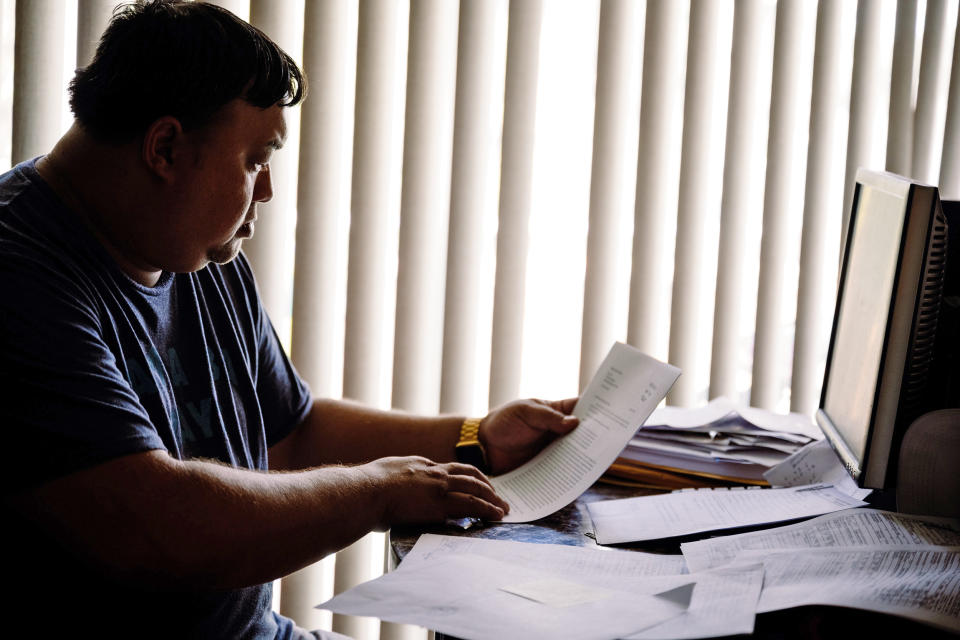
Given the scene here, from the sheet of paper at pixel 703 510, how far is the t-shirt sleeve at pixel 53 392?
1.87 ft

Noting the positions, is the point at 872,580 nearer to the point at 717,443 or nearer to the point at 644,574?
the point at 644,574

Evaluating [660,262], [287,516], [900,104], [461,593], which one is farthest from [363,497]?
[900,104]

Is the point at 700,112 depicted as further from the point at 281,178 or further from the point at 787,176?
the point at 281,178

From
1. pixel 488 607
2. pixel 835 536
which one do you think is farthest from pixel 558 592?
pixel 835 536

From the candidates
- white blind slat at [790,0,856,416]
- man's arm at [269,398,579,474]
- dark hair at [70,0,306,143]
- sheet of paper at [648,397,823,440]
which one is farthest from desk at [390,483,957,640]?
white blind slat at [790,0,856,416]

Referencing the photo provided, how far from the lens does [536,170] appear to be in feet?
6.33

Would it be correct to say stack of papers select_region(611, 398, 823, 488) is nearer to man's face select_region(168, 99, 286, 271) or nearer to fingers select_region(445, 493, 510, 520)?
fingers select_region(445, 493, 510, 520)

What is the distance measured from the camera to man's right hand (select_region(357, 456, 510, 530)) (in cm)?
108

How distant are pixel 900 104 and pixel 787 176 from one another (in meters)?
0.36

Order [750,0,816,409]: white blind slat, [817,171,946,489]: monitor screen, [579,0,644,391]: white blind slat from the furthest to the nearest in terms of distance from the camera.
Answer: [750,0,816,409]: white blind slat
[579,0,644,391]: white blind slat
[817,171,946,489]: monitor screen

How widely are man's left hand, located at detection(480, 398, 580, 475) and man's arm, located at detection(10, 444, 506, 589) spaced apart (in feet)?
0.81

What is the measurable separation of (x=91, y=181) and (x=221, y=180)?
16 centimetres

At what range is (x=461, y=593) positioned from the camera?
83cm

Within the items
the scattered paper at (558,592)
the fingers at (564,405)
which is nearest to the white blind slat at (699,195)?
the fingers at (564,405)
